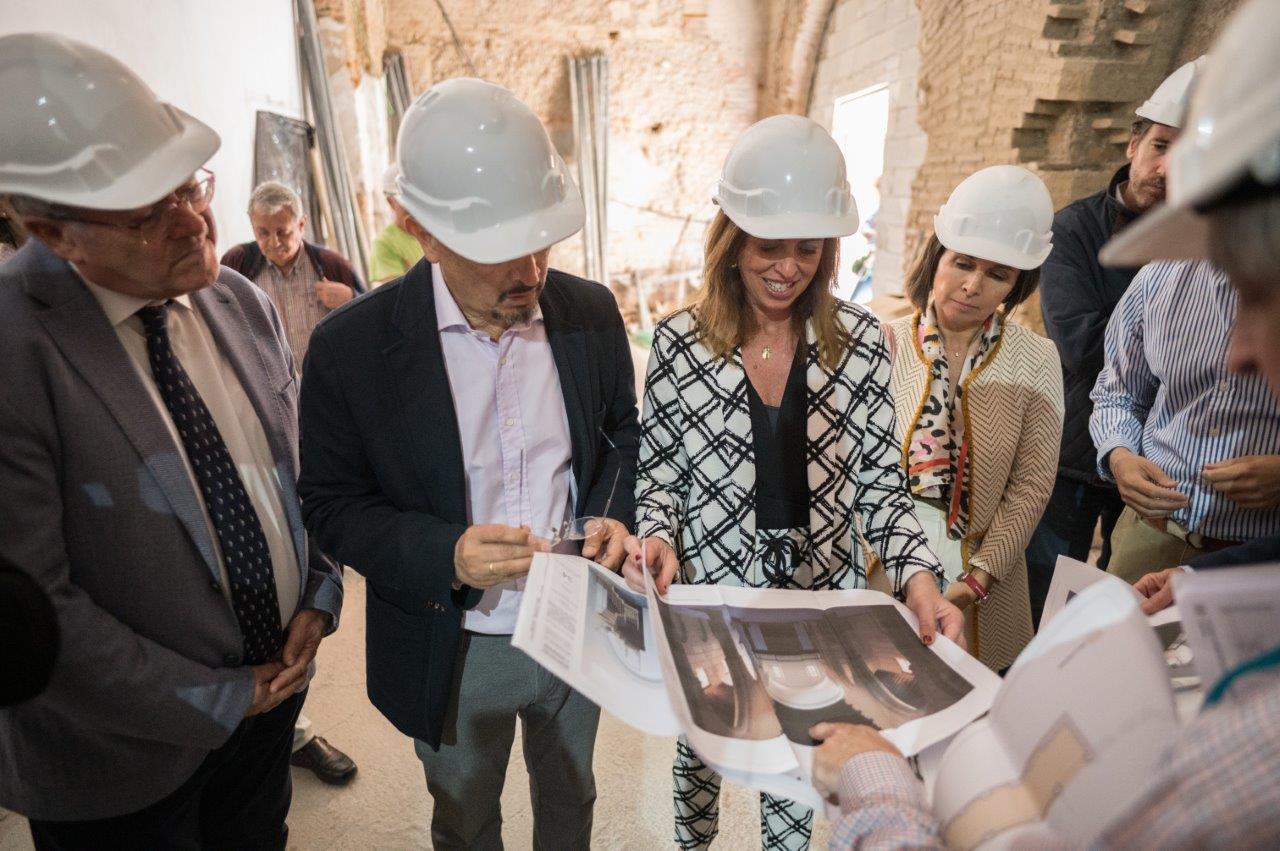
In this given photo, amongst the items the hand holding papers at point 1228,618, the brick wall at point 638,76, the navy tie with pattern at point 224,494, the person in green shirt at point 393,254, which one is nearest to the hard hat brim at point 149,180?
the navy tie with pattern at point 224,494

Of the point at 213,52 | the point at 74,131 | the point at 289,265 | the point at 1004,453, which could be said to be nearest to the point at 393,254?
the point at 289,265

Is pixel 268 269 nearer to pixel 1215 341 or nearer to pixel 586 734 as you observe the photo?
pixel 586 734

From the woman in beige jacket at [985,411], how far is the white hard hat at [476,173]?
1.25 meters

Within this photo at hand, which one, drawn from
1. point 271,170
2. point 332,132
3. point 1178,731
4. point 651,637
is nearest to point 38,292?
point 651,637

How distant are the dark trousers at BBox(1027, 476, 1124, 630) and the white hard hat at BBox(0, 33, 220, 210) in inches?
112

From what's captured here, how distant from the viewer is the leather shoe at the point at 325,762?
7.91ft

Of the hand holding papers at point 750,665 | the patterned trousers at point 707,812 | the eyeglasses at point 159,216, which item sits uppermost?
the eyeglasses at point 159,216

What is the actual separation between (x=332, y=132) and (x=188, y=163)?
→ 6226mm

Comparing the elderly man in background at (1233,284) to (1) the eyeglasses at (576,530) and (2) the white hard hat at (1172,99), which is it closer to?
(1) the eyeglasses at (576,530)

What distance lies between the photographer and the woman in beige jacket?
1911 millimetres

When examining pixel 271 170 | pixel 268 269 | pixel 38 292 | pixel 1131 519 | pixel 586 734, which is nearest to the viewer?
pixel 38 292

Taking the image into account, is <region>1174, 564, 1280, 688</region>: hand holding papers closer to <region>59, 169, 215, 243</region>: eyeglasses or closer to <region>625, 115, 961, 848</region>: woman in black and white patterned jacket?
<region>625, 115, 961, 848</region>: woman in black and white patterned jacket

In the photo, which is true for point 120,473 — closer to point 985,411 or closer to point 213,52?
point 985,411

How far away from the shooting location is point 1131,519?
2012 millimetres
